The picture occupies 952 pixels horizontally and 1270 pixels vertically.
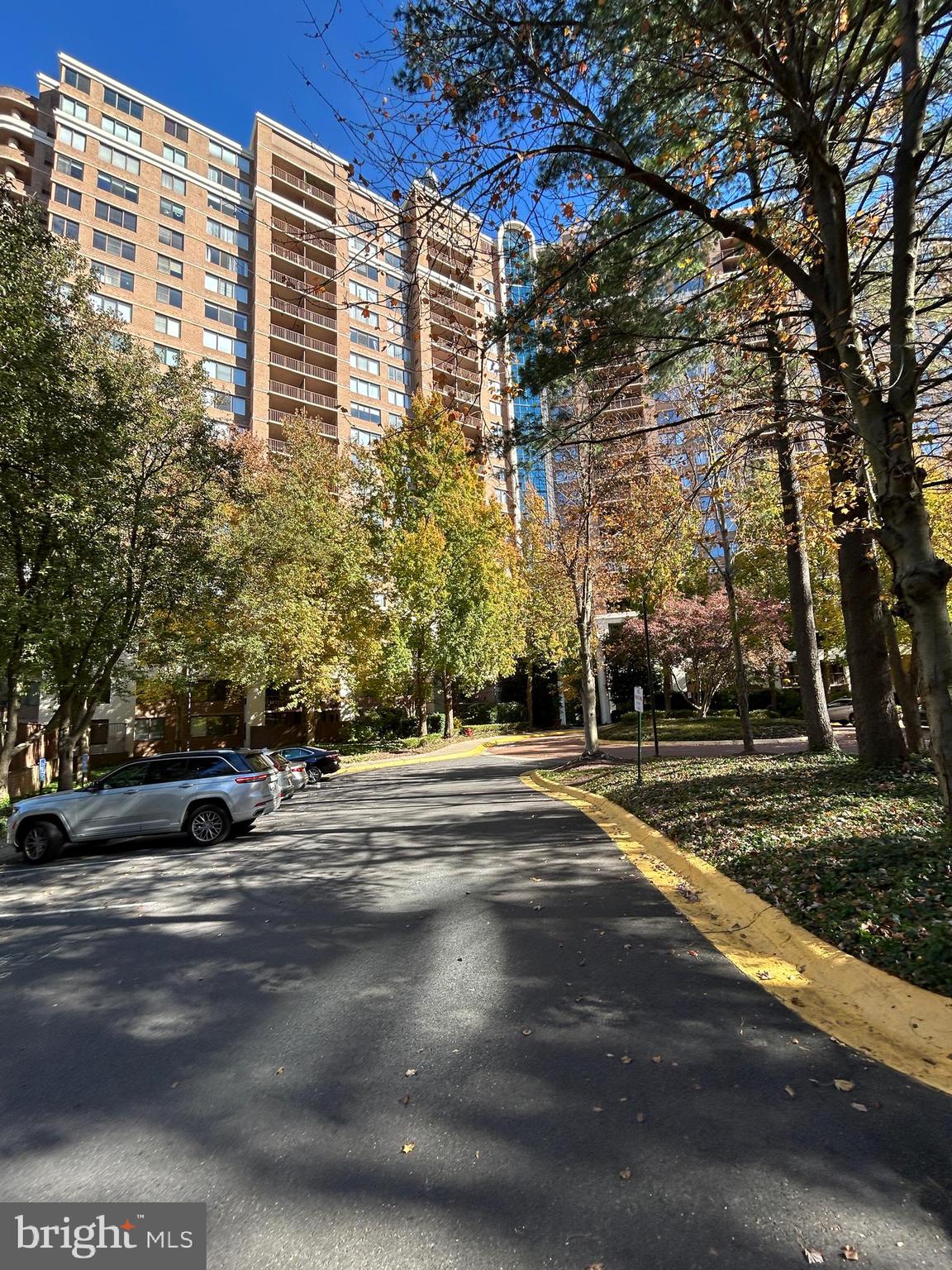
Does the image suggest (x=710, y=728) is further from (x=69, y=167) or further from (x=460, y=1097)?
(x=69, y=167)

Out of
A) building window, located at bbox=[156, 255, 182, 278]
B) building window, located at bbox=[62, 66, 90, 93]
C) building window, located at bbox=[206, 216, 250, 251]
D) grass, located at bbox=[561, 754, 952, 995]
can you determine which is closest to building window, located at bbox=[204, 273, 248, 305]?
building window, located at bbox=[156, 255, 182, 278]

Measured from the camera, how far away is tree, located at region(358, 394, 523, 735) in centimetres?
2802

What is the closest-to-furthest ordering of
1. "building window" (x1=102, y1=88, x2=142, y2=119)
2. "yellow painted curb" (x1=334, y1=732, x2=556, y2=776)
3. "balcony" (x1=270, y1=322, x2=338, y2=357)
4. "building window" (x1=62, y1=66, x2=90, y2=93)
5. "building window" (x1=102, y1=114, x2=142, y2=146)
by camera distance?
"yellow painted curb" (x1=334, y1=732, x2=556, y2=776) < "building window" (x1=62, y1=66, x2=90, y2=93) < "building window" (x1=102, y1=114, x2=142, y2=146) < "building window" (x1=102, y1=88, x2=142, y2=119) < "balcony" (x1=270, y1=322, x2=338, y2=357)

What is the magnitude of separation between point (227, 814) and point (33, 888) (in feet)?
9.13

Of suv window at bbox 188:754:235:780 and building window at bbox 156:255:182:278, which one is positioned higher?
building window at bbox 156:255:182:278

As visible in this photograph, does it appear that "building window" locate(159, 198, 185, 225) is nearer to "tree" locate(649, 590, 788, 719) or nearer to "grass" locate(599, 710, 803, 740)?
"tree" locate(649, 590, 788, 719)

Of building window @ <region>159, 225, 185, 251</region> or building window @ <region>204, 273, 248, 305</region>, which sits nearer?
building window @ <region>159, 225, 185, 251</region>

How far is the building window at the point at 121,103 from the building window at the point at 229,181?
4.85 metres

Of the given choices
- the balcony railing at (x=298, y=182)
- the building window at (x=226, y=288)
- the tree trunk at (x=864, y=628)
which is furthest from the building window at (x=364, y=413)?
the tree trunk at (x=864, y=628)

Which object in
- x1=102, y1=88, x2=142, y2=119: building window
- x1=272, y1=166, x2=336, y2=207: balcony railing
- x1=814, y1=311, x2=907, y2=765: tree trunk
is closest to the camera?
x1=814, y1=311, x2=907, y2=765: tree trunk

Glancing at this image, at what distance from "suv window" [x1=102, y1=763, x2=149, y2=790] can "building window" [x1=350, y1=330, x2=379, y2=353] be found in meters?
45.1

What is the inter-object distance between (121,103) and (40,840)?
52066 mm

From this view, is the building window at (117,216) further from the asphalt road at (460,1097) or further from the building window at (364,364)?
the asphalt road at (460,1097)

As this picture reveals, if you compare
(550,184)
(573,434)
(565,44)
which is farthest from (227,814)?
(565,44)
